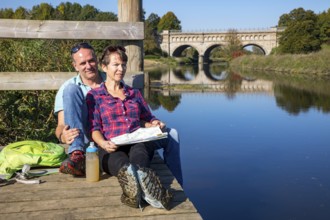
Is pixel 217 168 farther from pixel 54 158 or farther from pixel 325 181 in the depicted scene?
pixel 54 158

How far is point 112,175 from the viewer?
102 inches

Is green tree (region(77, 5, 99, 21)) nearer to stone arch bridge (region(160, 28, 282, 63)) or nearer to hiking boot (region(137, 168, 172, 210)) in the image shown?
stone arch bridge (region(160, 28, 282, 63))

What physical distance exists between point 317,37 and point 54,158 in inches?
1332

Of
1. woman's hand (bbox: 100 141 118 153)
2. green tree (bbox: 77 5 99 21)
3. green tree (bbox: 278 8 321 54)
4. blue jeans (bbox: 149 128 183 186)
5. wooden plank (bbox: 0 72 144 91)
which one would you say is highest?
green tree (bbox: 77 5 99 21)

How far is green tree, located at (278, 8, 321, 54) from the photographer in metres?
31.0

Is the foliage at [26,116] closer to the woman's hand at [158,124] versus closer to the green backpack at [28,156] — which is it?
the green backpack at [28,156]

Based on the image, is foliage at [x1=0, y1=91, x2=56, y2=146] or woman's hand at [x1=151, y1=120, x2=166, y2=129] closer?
woman's hand at [x1=151, y1=120, x2=166, y2=129]

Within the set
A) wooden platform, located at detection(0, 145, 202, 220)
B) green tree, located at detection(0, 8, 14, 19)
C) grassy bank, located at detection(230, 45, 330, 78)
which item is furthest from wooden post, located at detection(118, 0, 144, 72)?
green tree, located at detection(0, 8, 14, 19)

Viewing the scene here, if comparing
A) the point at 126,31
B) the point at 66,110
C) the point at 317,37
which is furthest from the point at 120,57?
the point at 317,37

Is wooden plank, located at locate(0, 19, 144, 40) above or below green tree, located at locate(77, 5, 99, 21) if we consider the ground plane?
below

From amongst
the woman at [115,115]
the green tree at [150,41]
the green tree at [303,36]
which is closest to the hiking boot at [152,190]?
the woman at [115,115]

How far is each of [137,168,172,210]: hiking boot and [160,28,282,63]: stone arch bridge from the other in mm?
48444

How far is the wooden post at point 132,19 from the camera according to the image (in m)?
3.57

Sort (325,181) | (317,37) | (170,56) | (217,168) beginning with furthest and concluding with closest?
(170,56) < (317,37) < (217,168) < (325,181)
